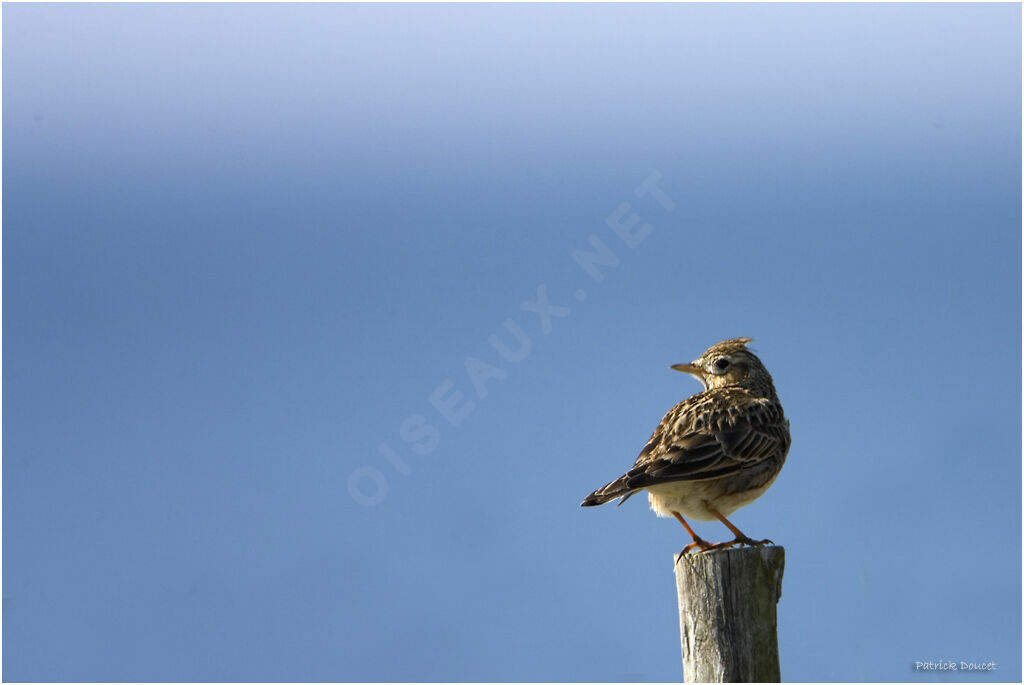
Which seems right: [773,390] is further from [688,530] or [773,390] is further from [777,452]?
[688,530]

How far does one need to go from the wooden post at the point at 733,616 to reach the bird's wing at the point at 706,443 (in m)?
1.77

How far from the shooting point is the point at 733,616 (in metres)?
7.50

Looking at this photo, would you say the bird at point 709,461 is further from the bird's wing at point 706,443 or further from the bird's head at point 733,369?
the bird's head at point 733,369

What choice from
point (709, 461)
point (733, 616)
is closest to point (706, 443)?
point (709, 461)

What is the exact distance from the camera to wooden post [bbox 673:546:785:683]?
24.4ft

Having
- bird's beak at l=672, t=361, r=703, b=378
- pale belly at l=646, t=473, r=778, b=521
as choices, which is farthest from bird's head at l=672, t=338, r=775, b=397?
pale belly at l=646, t=473, r=778, b=521

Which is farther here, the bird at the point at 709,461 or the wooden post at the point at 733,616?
the bird at the point at 709,461

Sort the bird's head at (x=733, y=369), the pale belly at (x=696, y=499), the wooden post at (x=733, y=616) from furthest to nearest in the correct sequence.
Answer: the bird's head at (x=733, y=369)
the pale belly at (x=696, y=499)
the wooden post at (x=733, y=616)

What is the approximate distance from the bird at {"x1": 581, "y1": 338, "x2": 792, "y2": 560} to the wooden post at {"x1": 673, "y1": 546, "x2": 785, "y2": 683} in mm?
1493

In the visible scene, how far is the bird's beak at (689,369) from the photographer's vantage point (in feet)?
41.4

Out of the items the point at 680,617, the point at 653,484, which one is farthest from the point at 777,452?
the point at 680,617

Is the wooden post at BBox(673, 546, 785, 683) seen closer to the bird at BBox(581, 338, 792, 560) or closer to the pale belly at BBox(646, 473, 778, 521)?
the bird at BBox(581, 338, 792, 560)

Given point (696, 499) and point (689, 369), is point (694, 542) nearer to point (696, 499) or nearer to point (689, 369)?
point (696, 499)

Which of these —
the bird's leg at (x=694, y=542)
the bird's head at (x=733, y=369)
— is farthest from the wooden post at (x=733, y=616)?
the bird's head at (x=733, y=369)
